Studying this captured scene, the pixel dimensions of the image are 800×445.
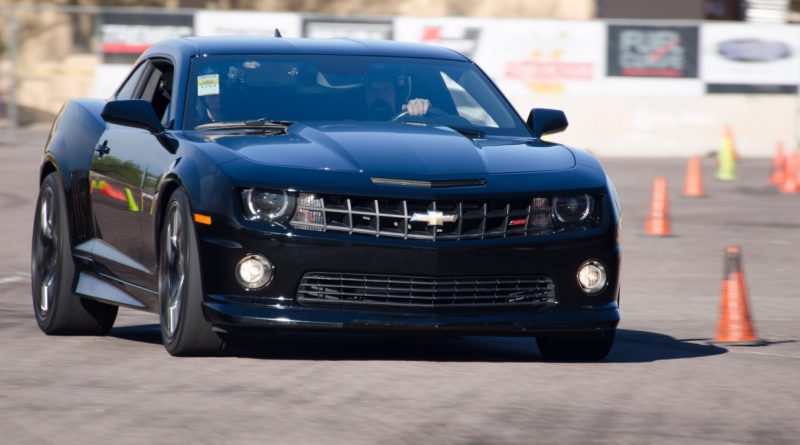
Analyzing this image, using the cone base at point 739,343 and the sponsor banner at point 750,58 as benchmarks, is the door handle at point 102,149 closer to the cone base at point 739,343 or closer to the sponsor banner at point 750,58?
the cone base at point 739,343

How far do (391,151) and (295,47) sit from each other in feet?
5.04

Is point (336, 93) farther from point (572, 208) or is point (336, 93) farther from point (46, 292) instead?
point (46, 292)

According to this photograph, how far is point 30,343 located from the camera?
352 inches

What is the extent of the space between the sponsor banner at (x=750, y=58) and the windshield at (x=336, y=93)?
25.4 m

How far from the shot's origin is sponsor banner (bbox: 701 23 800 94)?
34.0m

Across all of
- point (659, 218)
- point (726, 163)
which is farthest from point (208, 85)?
point (726, 163)

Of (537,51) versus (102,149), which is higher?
(537,51)

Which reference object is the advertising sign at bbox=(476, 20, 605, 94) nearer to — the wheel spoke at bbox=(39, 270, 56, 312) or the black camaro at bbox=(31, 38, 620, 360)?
the wheel spoke at bbox=(39, 270, 56, 312)

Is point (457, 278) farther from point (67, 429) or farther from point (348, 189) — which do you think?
point (67, 429)

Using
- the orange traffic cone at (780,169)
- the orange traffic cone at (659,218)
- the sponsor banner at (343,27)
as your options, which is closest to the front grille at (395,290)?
the orange traffic cone at (659,218)

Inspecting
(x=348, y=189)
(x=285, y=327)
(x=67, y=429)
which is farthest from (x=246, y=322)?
(x=67, y=429)

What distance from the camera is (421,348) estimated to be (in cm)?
881

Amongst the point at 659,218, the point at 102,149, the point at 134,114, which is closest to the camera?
the point at 134,114

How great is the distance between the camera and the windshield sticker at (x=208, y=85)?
877 centimetres
